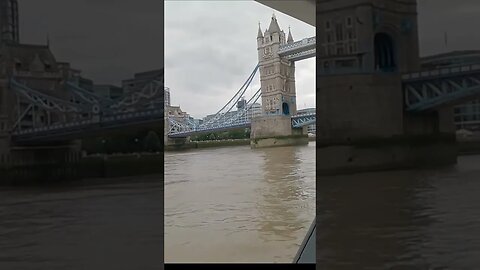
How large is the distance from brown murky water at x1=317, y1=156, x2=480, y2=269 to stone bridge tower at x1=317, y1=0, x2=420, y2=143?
28cm

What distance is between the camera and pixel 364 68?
Result: 254 cm

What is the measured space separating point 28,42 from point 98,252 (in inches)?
44.9

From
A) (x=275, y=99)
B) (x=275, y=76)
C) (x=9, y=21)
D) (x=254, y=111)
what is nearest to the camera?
(x=9, y=21)

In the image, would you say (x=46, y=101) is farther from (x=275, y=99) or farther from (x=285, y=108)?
(x=275, y=99)

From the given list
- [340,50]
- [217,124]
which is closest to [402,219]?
[340,50]

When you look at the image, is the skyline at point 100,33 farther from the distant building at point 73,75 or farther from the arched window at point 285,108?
the arched window at point 285,108

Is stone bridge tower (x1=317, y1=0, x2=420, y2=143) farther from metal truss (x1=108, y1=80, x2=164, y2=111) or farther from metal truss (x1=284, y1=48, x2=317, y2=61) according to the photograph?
metal truss (x1=284, y1=48, x2=317, y2=61)

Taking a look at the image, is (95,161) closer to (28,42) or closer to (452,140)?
(28,42)

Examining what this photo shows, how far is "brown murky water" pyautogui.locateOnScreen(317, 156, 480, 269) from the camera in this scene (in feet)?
7.54

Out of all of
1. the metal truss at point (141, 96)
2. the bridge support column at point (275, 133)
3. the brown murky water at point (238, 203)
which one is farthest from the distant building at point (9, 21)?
the bridge support column at point (275, 133)

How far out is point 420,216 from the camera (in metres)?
2.36

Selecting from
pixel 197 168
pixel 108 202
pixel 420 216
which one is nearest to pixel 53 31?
pixel 108 202

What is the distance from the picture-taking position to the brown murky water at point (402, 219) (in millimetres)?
2299

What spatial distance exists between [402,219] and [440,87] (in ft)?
2.37
